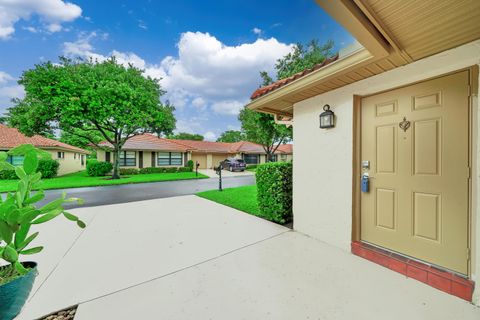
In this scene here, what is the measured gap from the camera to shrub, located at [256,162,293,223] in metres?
4.12

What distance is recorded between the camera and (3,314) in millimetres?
1179

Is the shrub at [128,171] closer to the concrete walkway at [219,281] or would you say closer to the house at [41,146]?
the house at [41,146]

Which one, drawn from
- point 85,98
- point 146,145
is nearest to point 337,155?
point 85,98

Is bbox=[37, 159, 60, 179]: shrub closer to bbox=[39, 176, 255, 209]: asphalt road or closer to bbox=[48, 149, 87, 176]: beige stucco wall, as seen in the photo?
bbox=[48, 149, 87, 176]: beige stucco wall

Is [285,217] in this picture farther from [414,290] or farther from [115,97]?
[115,97]

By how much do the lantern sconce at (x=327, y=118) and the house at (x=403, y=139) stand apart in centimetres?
6

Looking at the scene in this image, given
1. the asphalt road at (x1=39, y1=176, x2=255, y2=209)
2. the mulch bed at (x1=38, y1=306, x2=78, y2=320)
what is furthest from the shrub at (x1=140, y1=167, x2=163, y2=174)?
the mulch bed at (x1=38, y1=306, x2=78, y2=320)

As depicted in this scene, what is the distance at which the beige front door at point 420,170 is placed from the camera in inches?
79.0

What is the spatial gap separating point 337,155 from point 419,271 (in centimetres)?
170

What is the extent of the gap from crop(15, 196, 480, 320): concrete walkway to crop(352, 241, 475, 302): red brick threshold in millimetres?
80

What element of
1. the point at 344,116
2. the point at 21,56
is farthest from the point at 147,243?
the point at 21,56

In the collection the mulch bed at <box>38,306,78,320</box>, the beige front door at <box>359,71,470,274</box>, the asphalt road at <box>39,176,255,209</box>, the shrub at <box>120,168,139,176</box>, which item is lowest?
the asphalt road at <box>39,176,255,209</box>

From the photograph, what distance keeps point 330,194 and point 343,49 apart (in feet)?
7.04

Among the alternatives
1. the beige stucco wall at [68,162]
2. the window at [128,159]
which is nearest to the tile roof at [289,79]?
the window at [128,159]
